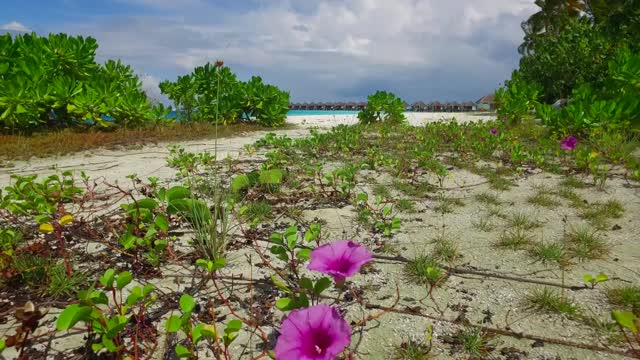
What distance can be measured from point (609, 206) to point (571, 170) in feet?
4.30

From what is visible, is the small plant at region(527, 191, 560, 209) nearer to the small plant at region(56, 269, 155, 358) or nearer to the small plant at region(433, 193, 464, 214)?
the small plant at region(433, 193, 464, 214)

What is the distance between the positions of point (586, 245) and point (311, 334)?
1.94m

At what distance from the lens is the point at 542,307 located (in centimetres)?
173

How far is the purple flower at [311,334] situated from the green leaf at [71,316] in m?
0.62

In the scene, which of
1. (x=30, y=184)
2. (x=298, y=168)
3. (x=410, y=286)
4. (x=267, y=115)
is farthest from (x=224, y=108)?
(x=410, y=286)

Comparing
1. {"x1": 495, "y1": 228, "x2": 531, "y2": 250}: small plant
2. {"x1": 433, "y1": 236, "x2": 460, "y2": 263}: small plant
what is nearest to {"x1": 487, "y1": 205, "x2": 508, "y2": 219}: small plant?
{"x1": 495, "y1": 228, "x2": 531, "y2": 250}: small plant

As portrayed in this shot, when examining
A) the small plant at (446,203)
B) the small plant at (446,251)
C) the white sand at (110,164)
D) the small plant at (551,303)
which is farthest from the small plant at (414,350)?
the white sand at (110,164)

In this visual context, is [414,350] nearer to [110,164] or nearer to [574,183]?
[574,183]

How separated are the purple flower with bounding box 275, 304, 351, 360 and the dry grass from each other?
553 centimetres

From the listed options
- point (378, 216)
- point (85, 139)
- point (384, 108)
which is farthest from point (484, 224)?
point (384, 108)

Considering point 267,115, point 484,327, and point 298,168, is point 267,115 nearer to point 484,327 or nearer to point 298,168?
point 298,168

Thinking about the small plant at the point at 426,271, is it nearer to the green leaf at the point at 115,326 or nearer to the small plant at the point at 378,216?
the small plant at the point at 378,216

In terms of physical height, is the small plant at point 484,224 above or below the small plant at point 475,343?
above

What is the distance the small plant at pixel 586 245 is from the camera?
219 cm
